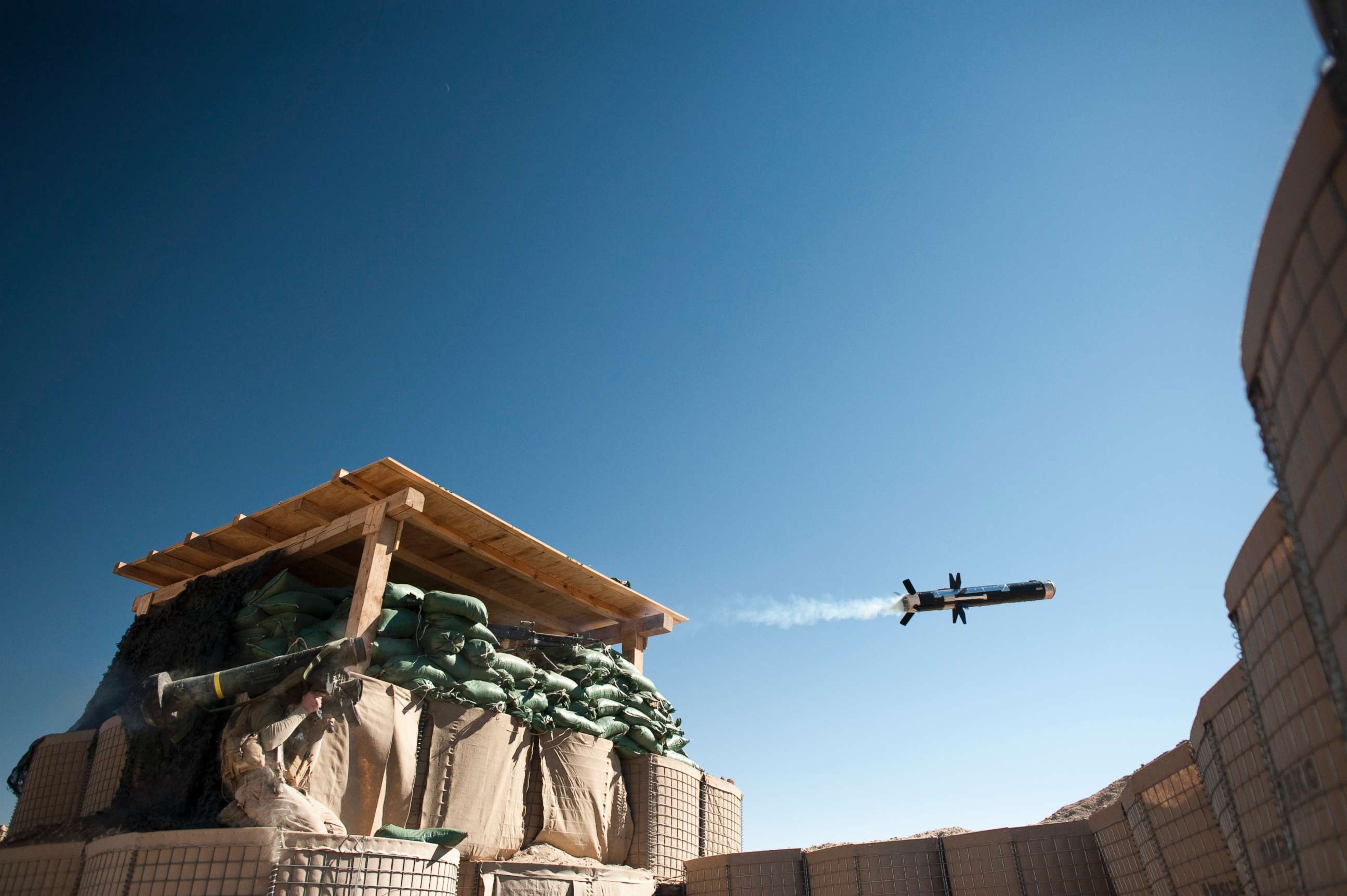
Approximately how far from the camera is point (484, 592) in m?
14.7

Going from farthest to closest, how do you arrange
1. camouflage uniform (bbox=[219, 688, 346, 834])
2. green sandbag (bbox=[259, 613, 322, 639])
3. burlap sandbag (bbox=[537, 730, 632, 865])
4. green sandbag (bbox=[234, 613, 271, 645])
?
1. burlap sandbag (bbox=[537, 730, 632, 865])
2. green sandbag (bbox=[234, 613, 271, 645])
3. green sandbag (bbox=[259, 613, 322, 639])
4. camouflage uniform (bbox=[219, 688, 346, 834])

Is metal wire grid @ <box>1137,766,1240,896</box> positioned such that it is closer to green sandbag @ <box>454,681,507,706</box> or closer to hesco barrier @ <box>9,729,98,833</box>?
green sandbag @ <box>454,681,507,706</box>

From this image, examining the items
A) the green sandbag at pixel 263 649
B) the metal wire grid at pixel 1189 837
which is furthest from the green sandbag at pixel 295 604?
the metal wire grid at pixel 1189 837

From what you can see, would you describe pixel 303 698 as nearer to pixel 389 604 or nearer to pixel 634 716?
pixel 389 604

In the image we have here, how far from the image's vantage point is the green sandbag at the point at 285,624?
10.6 m

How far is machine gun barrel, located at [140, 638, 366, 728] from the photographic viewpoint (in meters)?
8.97

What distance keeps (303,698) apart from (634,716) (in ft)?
17.9

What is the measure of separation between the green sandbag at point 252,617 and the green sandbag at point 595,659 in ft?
14.0

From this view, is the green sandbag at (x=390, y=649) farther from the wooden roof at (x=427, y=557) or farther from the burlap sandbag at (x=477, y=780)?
the wooden roof at (x=427, y=557)

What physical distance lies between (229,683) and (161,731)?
5.10 feet

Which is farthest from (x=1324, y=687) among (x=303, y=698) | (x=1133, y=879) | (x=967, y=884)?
(x=303, y=698)

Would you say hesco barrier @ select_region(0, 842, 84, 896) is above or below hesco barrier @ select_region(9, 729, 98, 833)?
below

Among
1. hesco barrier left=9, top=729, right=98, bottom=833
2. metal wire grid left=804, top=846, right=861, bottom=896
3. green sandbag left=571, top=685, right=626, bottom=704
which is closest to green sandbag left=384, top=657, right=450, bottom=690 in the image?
green sandbag left=571, top=685, right=626, bottom=704

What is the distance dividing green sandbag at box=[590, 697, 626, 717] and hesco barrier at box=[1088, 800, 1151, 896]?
6579 millimetres
